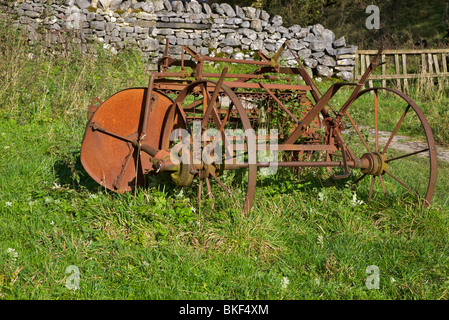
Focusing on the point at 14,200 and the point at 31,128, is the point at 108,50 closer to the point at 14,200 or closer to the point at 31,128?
the point at 31,128

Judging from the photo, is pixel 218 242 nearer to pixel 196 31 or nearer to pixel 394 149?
pixel 394 149

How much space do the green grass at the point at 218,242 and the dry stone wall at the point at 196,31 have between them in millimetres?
6282

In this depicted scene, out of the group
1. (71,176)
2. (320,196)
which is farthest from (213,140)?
(71,176)

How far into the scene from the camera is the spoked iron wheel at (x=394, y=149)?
3.45 m

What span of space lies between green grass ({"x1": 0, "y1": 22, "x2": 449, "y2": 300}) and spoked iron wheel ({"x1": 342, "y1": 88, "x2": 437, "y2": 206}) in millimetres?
189

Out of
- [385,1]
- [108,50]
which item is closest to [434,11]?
[385,1]

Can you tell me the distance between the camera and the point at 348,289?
8.48 ft

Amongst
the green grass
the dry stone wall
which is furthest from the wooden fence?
the green grass

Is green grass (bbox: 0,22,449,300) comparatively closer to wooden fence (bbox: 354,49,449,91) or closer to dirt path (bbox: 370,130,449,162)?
dirt path (bbox: 370,130,449,162)

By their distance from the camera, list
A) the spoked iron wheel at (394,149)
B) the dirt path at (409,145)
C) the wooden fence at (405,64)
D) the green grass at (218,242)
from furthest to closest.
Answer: the wooden fence at (405,64) < the dirt path at (409,145) < the spoked iron wheel at (394,149) < the green grass at (218,242)

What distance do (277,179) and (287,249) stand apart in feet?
3.61

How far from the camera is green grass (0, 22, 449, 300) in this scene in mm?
2598

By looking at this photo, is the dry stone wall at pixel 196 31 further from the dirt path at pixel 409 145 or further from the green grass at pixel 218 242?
the green grass at pixel 218 242

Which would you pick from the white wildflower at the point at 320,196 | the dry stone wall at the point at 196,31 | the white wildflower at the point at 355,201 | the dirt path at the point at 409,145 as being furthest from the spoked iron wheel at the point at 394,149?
the dry stone wall at the point at 196,31
